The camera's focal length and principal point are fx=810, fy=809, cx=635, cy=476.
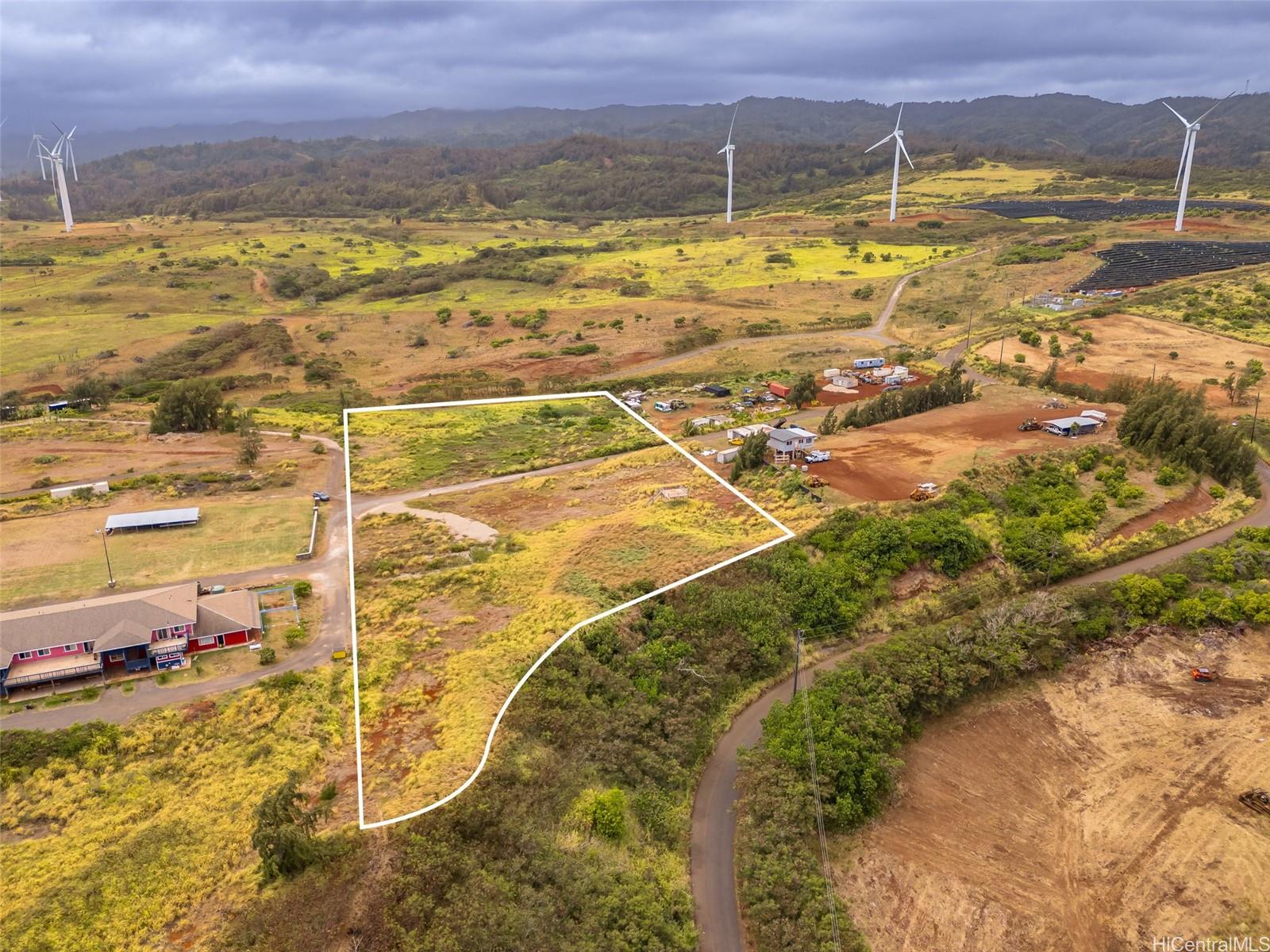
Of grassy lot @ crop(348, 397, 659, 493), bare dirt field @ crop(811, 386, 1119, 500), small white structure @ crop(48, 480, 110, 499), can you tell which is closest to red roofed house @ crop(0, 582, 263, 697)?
small white structure @ crop(48, 480, 110, 499)

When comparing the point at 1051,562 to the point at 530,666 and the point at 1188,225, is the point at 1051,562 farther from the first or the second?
the point at 1188,225

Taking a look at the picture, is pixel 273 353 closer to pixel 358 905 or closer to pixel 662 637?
pixel 662 637

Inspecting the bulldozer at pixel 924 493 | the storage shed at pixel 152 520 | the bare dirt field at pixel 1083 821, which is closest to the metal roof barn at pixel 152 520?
the storage shed at pixel 152 520

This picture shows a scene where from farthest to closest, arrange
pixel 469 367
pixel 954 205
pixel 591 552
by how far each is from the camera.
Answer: pixel 954 205
pixel 469 367
pixel 591 552

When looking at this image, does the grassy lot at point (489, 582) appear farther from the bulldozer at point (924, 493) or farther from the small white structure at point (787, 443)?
the small white structure at point (787, 443)

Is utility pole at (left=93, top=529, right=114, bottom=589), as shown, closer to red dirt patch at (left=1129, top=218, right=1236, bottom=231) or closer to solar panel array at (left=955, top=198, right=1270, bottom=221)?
red dirt patch at (left=1129, top=218, right=1236, bottom=231)

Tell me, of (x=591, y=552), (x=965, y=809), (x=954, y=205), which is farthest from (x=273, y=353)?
(x=954, y=205)
